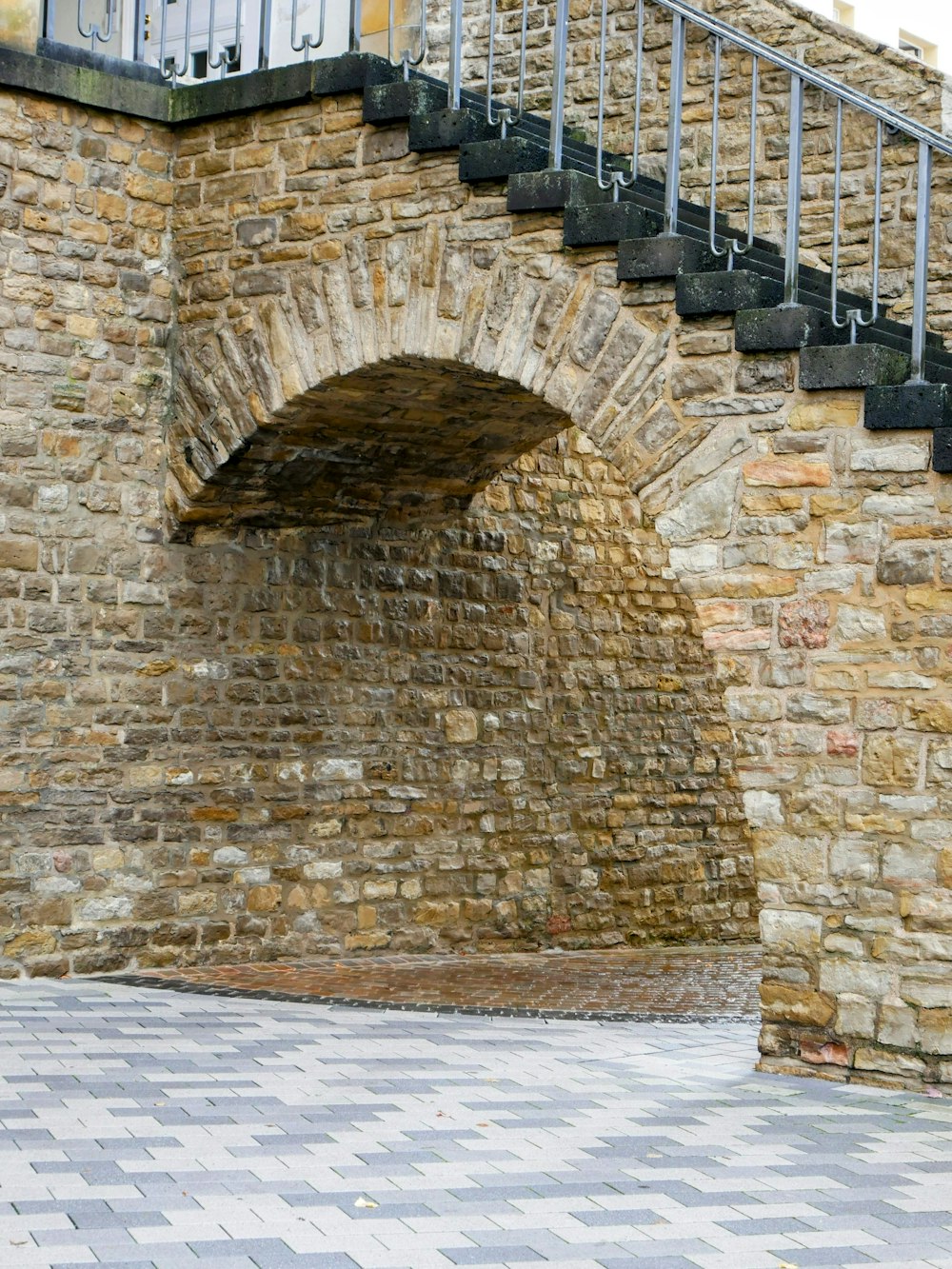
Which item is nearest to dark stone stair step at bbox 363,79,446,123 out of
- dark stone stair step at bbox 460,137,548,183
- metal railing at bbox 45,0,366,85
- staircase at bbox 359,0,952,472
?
staircase at bbox 359,0,952,472

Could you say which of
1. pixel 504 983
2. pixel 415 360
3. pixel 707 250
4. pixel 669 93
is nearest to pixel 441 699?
pixel 504 983

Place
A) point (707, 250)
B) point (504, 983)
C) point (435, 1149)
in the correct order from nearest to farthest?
point (435, 1149) → point (707, 250) → point (504, 983)

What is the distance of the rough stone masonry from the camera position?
667 centimetres

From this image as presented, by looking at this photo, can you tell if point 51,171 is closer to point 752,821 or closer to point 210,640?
point 210,640

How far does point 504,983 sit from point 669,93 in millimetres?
4747

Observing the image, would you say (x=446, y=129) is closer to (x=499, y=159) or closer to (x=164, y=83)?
(x=499, y=159)

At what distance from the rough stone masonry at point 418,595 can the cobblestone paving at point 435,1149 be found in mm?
813

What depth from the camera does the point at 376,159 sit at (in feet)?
26.7

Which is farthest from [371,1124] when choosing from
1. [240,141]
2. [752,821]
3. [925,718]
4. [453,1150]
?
[240,141]

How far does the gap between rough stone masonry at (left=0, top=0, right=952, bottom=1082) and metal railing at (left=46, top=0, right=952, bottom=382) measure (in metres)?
0.37

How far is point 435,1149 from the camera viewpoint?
5289 mm

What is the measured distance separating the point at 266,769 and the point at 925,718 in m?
3.98

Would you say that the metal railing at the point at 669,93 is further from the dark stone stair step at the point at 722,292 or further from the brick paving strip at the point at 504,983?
the brick paving strip at the point at 504,983

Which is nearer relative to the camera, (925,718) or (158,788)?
(925,718)
